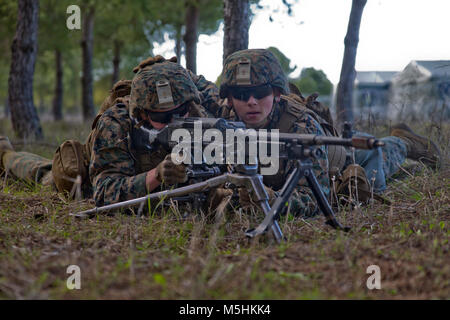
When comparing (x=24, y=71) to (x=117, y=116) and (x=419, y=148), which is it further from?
(x=419, y=148)

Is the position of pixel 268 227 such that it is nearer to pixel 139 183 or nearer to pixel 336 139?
pixel 336 139

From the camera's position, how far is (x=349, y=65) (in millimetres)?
6859

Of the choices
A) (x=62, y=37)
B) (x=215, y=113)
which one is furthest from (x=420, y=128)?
(x=62, y=37)

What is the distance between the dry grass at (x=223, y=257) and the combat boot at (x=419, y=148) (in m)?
1.70

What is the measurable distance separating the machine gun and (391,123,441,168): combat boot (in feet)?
9.59

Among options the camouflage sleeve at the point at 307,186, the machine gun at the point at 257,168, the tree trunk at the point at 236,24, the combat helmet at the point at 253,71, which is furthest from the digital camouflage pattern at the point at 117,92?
the camouflage sleeve at the point at 307,186

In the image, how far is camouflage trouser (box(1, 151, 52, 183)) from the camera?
5.30 m

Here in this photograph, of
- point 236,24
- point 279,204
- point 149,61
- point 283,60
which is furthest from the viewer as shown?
point 283,60

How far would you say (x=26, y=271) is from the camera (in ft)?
7.59

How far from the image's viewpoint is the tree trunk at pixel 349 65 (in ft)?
21.9

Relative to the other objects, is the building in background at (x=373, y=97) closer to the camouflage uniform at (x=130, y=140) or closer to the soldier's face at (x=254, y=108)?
the soldier's face at (x=254, y=108)

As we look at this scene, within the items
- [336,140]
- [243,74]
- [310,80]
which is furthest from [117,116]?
[310,80]

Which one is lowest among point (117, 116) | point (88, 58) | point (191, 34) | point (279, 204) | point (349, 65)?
point (279, 204)

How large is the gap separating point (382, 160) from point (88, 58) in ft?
39.7
